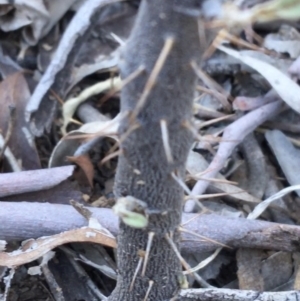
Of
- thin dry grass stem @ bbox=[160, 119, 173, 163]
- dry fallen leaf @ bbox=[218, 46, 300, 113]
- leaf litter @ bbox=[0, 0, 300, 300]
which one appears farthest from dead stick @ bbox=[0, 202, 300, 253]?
thin dry grass stem @ bbox=[160, 119, 173, 163]

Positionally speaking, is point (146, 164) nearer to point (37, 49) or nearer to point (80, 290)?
point (80, 290)

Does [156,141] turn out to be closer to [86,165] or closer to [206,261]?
[206,261]

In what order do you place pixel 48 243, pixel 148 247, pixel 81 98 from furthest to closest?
pixel 81 98 → pixel 48 243 → pixel 148 247

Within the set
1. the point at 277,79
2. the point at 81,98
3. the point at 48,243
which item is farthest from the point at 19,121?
the point at 277,79

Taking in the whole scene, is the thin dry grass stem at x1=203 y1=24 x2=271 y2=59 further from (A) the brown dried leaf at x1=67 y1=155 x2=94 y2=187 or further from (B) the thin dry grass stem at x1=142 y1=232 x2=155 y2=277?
(A) the brown dried leaf at x1=67 y1=155 x2=94 y2=187

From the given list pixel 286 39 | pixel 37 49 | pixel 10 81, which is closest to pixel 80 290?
pixel 10 81

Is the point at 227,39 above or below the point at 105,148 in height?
above
